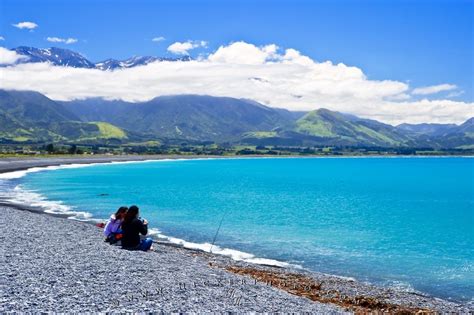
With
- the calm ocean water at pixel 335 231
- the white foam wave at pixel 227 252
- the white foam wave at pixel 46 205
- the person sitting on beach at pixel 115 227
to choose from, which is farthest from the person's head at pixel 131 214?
the white foam wave at pixel 46 205

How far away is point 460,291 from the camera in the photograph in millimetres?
25984

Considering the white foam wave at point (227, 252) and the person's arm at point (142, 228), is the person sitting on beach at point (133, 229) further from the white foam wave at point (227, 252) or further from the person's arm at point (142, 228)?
the white foam wave at point (227, 252)

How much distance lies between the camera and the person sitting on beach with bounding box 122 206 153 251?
77.0 feet

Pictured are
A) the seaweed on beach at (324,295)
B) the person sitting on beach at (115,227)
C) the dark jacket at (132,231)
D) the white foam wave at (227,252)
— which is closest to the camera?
the seaweed on beach at (324,295)

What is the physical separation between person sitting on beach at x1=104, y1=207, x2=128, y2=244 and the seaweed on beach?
20.6ft

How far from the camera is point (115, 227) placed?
25.8 m

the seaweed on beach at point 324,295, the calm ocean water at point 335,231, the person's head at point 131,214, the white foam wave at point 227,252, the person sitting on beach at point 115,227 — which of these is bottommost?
the calm ocean water at point 335,231

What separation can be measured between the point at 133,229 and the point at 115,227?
7.78 feet

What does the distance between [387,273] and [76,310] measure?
74.1ft

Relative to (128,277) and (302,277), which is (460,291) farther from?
(128,277)

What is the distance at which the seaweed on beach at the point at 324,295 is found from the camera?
63.4ft

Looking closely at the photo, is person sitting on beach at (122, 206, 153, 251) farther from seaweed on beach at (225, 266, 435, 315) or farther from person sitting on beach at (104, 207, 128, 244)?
seaweed on beach at (225, 266, 435, 315)

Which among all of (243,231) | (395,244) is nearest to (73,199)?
(243,231)

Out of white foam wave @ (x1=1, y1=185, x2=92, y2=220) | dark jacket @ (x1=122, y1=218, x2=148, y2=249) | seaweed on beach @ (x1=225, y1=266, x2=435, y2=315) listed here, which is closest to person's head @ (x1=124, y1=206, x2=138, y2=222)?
dark jacket @ (x1=122, y1=218, x2=148, y2=249)
